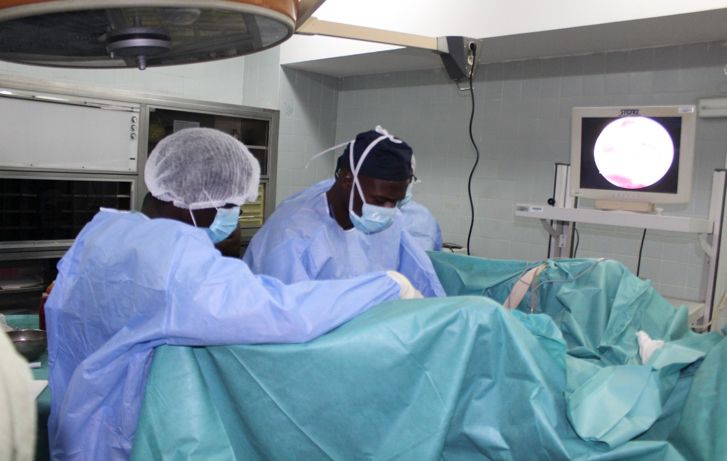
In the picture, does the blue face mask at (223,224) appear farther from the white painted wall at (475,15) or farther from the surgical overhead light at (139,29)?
the white painted wall at (475,15)

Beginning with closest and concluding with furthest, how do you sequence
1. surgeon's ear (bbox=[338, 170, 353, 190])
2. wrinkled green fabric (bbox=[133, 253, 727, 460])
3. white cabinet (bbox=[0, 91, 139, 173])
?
1. wrinkled green fabric (bbox=[133, 253, 727, 460])
2. surgeon's ear (bbox=[338, 170, 353, 190])
3. white cabinet (bbox=[0, 91, 139, 173])

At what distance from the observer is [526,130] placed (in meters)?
3.72

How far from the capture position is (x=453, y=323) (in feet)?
3.71

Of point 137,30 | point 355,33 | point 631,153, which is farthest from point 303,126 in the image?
point 137,30

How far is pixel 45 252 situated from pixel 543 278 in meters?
2.49

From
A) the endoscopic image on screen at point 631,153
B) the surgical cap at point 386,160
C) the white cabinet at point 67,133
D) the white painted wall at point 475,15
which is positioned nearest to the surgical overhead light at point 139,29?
the surgical cap at point 386,160

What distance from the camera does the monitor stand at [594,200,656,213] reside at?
2.16m

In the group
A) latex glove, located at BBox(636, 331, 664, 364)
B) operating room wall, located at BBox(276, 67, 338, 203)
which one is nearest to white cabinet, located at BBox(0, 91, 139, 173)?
operating room wall, located at BBox(276, 67, 338, 203)

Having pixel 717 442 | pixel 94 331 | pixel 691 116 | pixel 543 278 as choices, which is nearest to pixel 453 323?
pixel 717 442

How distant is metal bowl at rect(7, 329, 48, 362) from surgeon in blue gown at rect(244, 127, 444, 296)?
63 cm

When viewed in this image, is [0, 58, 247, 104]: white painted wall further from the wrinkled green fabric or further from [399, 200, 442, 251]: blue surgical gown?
the wrinkled green fabric

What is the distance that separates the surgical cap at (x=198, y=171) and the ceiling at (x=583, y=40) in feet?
3.36

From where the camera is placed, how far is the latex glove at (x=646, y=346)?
1.47m

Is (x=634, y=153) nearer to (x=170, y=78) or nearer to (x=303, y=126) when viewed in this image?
(x=303, y=126)
